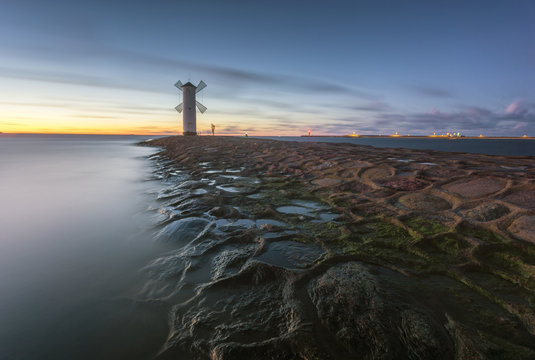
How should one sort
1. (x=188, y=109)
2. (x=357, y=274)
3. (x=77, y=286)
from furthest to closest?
(x=188, y=109) < (x=77, y=286) < (x=357, y=274)

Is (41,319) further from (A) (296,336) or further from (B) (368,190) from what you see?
(B) (368,190)

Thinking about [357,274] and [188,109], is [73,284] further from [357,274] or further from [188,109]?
[188,109]

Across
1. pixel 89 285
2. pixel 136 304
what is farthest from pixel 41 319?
pixel 136 304

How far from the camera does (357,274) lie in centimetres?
250

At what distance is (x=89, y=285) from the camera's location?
2.74 meters

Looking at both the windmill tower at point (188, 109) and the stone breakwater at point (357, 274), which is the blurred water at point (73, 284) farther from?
the windmill tower at point (188, 109)

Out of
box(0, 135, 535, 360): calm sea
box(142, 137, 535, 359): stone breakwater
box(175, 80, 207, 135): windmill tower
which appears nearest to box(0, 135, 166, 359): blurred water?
box(0, 135, 535, 360): calm sea

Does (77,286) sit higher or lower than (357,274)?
Answer: lower

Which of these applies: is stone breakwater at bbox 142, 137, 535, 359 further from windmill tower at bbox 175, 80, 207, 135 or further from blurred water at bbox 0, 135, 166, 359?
windmill tower at bbox 175, 80, 207, 135

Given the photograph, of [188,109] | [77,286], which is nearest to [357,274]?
[77,286]

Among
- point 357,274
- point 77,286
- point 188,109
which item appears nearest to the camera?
point 357,274

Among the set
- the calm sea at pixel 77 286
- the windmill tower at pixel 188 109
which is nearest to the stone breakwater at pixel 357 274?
the calm sea at pixel 77 286

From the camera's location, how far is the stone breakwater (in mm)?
1735

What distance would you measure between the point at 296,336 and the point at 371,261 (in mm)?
1434
